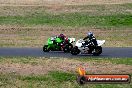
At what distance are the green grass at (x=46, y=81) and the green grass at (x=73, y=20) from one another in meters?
27.2

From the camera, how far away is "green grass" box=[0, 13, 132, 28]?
164ft

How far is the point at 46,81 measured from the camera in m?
21.5

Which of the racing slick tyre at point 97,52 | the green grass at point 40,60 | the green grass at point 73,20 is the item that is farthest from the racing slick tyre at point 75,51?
the green grass at point 73,20

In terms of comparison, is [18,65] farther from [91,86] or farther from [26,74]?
[91,86]

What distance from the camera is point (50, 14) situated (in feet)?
180

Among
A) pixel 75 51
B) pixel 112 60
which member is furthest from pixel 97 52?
pixel 112 60

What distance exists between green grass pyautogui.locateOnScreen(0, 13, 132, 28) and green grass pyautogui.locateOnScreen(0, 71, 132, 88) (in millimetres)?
27153

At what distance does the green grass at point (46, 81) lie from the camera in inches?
808

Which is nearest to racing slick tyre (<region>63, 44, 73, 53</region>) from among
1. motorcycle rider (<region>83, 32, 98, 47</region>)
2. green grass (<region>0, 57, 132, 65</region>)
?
motorcycle rider (<region>83, 32, 98, 47</region>)

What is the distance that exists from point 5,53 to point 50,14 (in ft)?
80.3

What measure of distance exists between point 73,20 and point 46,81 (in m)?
30.8

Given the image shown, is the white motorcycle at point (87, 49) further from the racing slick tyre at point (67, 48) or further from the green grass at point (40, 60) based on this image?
the green grass at point (40, 60)

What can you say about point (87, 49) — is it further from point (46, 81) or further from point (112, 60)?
point (46, 81)

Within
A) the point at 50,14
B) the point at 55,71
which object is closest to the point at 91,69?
the point at 55,71
